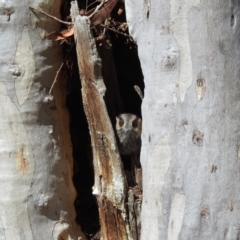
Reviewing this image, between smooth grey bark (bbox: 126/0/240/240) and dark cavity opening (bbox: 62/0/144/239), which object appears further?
dark cavity opening (bbox: 62/0/144/239)

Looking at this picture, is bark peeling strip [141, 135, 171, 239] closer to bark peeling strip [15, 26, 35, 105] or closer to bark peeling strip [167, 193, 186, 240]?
bark peeling strip [167, 193, 186, 240]

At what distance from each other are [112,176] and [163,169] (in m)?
0.37

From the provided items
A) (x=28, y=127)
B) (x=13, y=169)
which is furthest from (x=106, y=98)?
(x=13, y=169)

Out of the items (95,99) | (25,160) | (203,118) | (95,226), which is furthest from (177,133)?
(95,226)

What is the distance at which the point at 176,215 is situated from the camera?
1.82 meters

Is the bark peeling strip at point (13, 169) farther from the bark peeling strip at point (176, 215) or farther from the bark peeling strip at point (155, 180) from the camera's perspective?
the bark peeling strip at point (176, 215)

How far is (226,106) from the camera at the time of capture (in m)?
1.75

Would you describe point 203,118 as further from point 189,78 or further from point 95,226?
point 95,226

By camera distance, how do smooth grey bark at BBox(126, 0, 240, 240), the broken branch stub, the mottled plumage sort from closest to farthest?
1. smooth grey bark at BBox(126, 0, 240, 240)
2. the broken branch stub
3. the mottled plumage

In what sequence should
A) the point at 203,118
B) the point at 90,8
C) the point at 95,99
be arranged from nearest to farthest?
1. the point at 203,118
2. the point at 95,99
3. the point at 90,8

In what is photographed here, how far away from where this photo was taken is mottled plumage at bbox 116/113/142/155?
225 centimetres

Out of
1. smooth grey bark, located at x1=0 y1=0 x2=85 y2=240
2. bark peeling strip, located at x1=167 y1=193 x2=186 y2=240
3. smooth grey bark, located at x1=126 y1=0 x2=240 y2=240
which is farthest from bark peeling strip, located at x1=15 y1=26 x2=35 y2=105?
bark peeling strip, located at x1=167 y1=193 x2=186 y2=240

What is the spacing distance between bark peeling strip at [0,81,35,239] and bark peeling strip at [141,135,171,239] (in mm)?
480

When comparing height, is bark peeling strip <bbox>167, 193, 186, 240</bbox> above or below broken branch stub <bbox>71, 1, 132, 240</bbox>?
below
